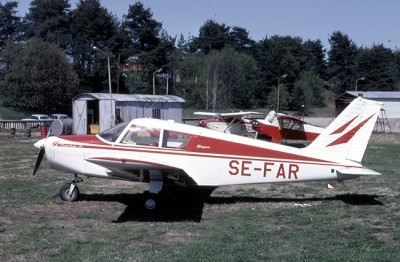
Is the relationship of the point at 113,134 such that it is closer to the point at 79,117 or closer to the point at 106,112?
the point at 106,112

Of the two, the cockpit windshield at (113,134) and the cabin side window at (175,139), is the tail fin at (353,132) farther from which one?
the cockpit windshield at (113,134)

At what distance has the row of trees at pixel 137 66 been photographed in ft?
206

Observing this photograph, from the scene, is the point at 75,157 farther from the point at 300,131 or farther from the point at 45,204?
the point at 300,131

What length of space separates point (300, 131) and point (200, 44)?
9293 centimetres

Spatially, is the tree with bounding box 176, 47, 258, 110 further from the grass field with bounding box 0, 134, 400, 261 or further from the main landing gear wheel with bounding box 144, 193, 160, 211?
the main landing gear wheel with bounding box 144, 193, 160, 211

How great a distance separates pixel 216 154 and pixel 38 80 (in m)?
54.8

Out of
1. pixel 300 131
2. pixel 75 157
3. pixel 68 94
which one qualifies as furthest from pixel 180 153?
pixel 68 94

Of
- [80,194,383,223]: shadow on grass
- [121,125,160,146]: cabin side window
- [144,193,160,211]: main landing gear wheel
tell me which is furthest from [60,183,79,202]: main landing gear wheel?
[144,193,160,211]: main landing gear wheel

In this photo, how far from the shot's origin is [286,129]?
2764 cm

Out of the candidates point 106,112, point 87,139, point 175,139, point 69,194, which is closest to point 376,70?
point 106,112

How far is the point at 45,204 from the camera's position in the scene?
10.8 m

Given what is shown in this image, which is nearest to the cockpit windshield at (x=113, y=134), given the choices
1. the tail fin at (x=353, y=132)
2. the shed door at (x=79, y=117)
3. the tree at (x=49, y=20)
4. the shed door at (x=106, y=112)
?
the tail fin at (x=353, y=132)

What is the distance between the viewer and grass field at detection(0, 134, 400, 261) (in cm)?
702

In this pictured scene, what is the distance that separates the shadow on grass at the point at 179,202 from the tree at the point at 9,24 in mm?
86721
